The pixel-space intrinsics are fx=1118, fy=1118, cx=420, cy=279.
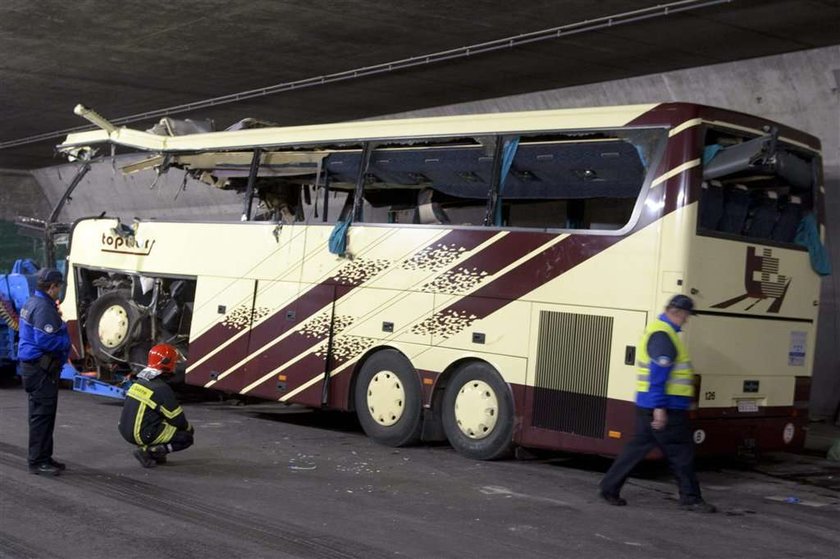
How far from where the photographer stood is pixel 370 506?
28.9 feet

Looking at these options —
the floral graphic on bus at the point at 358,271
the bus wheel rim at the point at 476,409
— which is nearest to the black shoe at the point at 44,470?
the bus wheel rim at the point at 476,409

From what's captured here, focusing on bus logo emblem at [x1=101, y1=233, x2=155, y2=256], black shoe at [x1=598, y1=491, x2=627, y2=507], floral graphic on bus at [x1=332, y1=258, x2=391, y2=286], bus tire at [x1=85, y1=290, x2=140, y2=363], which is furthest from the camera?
bus logo emblem at [x1=101, y1=233, x2=155, y2=256]

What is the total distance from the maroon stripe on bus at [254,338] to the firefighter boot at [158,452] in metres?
3.09

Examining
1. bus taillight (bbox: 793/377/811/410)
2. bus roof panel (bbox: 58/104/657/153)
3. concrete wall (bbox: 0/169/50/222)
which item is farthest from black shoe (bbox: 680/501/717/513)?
concrete wall (bbox: 0/169/50/222)

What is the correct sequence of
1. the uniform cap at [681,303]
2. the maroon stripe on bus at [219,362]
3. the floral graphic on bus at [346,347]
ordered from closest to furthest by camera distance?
the uniform cap at [681,303], the floral graphic on bus at [346,347], the maroon stripe on bus at [219,362]

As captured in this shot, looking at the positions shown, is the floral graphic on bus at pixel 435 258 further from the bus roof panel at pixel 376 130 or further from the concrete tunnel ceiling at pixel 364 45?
the concrete tunnel ceiling at pixel 364 45

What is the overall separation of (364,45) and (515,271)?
7195 mm

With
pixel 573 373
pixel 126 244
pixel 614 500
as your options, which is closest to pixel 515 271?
pixel 573 373

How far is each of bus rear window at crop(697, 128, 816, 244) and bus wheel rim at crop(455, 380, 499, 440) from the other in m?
2.78

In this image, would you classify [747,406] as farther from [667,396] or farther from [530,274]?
[530,274]

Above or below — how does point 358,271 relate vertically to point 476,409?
above

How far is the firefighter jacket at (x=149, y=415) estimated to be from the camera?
400 inches

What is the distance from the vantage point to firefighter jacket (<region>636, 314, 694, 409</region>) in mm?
8805

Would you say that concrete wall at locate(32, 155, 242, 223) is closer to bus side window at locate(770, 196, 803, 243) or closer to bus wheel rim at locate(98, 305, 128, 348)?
bus wheel rim at locate(98, 305, 128, 348)
